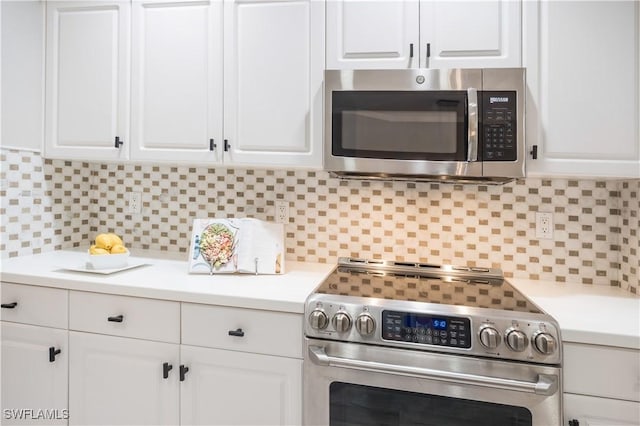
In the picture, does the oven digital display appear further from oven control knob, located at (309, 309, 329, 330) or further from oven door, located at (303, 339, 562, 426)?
oven control knob, located at (309, 309, 329, 330)

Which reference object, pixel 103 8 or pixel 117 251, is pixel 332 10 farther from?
pixel 117 251

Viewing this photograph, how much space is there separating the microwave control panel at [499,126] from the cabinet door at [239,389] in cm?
100

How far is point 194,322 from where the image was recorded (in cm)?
149

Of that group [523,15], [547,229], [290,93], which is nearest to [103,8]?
[290,93]

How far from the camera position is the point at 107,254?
174 centimetres

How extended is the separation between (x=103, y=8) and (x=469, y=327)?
2047 mm

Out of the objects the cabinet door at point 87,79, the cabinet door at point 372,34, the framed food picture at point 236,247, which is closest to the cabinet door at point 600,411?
the framed food picture at point 236,247

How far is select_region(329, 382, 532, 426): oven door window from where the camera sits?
1244 millimetres

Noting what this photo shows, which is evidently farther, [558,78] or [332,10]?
[332,10]

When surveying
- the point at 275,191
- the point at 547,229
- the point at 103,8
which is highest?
the point at 103,8

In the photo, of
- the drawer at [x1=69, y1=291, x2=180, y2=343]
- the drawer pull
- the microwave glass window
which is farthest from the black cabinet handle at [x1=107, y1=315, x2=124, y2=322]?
the microwave glass window

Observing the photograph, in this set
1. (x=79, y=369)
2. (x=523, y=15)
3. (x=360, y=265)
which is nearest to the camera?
(x=523, y=15)

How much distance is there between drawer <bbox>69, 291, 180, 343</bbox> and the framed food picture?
0.86ft

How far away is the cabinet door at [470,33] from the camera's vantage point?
1.48 m
